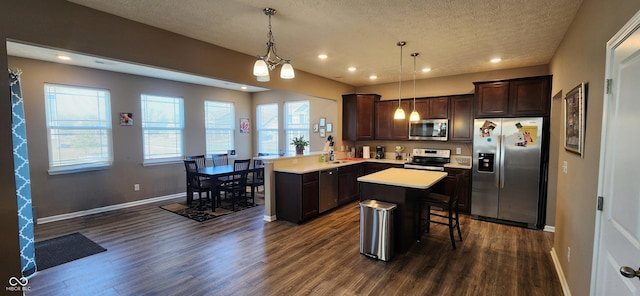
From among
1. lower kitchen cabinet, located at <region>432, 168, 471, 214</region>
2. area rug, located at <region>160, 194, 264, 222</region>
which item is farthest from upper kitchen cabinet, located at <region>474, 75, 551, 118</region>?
area rug, located at <region>160, 194, 264, 222</region>

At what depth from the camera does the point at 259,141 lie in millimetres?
8133

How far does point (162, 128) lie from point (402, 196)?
5401 millimetres

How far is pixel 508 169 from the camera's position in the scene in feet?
14.3

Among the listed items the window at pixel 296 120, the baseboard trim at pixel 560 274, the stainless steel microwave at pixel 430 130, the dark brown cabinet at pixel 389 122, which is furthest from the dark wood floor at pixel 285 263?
the window at pixel 296 120

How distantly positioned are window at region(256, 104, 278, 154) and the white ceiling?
11.5ft

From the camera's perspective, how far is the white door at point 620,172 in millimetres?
1281

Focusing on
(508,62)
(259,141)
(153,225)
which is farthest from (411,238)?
(259,141)

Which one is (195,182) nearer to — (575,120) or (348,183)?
(348,183)

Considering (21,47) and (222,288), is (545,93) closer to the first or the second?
(222,288)

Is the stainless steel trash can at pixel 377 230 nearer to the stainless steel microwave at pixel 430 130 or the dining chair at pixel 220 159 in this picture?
the stainless steel microwave at pixel 430 130

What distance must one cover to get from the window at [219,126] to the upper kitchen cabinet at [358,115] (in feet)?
10.6

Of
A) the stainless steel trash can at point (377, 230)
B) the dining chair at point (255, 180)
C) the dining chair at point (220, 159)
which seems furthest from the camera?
the dining chair at point (220, 159)

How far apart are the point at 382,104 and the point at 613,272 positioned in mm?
5009

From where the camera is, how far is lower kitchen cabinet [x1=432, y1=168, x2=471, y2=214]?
4926mm
